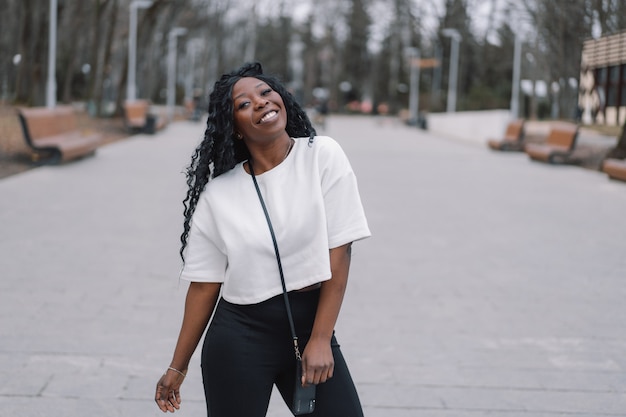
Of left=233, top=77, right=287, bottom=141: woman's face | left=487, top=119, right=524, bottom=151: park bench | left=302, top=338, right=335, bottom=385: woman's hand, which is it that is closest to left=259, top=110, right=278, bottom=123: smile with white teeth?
left=233, top=77, right=287, bottom=141: woman's face

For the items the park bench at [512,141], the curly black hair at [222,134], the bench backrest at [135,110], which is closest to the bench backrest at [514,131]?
the park bench at [512,141]

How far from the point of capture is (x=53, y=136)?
18203mm

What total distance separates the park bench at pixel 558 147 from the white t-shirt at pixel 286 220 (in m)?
19.4

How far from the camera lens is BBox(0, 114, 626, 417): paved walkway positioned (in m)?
4.77

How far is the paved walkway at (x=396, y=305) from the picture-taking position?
477cm

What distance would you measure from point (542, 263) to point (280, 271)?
6.35 meters

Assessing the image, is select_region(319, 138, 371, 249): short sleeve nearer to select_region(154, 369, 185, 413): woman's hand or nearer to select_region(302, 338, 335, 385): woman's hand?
select_region(302, 338, 335, 385): woman's hand

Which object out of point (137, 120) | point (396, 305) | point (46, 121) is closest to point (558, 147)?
point (46, 121)

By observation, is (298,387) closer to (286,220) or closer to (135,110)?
(286,220)

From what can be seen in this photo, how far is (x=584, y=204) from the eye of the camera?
13.4 meters

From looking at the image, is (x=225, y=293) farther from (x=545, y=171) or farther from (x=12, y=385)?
(x=545, y=171)

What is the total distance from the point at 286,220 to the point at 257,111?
0.31 meters

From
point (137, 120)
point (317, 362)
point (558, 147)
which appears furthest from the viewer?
point (137, 120)

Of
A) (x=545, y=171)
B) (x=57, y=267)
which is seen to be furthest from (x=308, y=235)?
(x=545, y=171)
